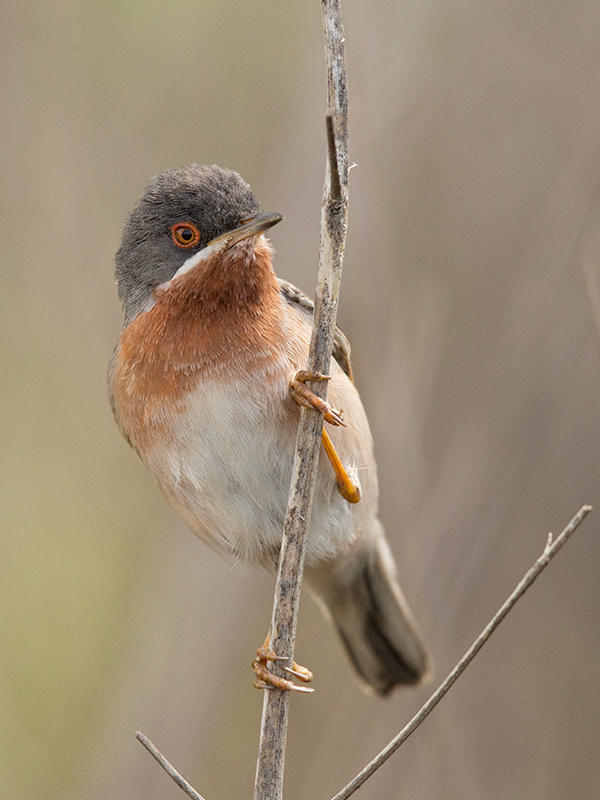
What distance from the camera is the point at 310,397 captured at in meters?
3.54

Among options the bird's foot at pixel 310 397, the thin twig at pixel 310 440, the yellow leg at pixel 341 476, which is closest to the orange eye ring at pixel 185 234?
the bird's foot at pixel 310 397

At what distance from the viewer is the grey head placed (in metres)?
3.86

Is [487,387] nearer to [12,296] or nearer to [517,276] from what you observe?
[517,276]

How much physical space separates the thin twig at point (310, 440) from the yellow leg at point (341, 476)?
36cm

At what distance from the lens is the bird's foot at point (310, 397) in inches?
137

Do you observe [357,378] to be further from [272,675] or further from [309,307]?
[272,675]

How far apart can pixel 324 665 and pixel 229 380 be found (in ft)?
10.6

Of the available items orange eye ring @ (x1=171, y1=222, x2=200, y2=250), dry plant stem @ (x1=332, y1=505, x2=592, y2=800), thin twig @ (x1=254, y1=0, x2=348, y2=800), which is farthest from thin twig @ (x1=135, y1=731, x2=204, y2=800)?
orange eye ring @ (x1=171, y1=222, x2=200, y2=250)

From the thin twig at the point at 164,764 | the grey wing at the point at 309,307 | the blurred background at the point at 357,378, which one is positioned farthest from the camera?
the blurred background at the point at 357,378

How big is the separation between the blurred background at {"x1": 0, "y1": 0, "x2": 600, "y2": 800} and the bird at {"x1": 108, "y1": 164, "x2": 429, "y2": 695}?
2.89 feet

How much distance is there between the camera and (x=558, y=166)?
19.4 ft

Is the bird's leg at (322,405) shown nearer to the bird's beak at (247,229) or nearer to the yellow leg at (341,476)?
the yellow leg at (341,476)

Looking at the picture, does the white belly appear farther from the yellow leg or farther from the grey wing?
the grey wing

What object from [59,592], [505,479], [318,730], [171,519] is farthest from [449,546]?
[59,592]
